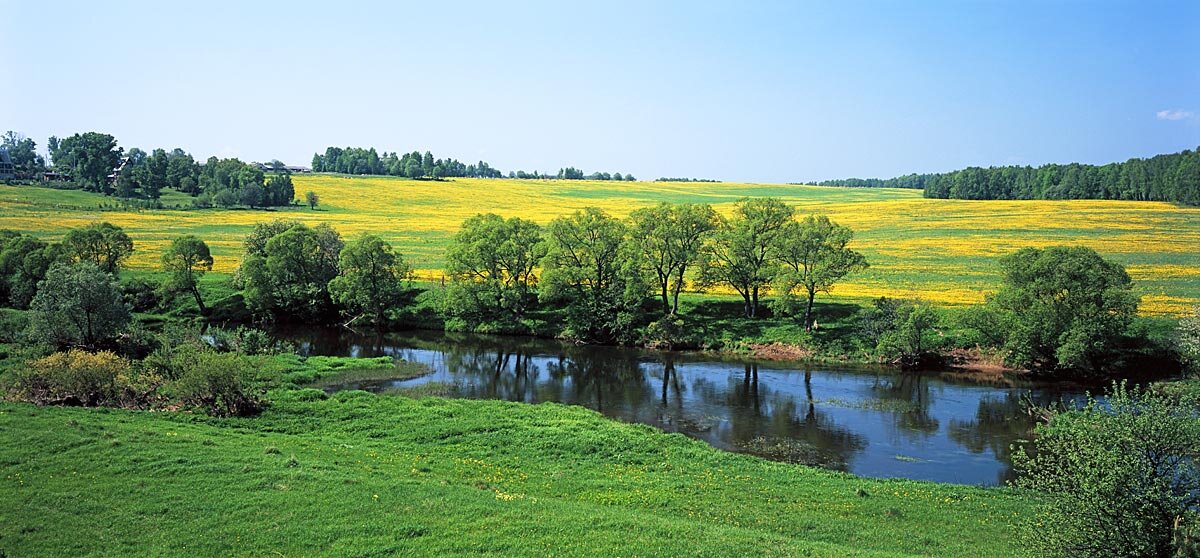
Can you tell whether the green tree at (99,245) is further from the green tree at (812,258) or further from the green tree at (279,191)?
the green tree at (279,191)

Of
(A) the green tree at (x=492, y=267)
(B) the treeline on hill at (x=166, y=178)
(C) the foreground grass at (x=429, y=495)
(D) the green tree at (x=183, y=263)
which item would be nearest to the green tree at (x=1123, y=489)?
(C) the foreground grass at (x=429, y=495)

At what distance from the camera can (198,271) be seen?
66.0m

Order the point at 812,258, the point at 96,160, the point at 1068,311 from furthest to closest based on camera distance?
the point at 96,160 < the point at 812,258 < the point at 1068,311

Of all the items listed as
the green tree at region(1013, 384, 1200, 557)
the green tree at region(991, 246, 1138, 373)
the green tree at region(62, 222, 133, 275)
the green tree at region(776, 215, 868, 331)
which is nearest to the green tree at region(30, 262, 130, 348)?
the green tree at region(62, 222, 133, 275)

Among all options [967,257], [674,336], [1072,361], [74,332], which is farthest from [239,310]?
[967,257]

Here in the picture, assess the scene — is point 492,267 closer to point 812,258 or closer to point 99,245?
point 812,258

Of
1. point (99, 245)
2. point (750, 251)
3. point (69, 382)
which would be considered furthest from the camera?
point (99, 245)

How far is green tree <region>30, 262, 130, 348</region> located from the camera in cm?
4012

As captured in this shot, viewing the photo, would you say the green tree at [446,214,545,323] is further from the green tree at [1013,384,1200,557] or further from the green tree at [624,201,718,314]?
the green tree at [1013,384,1200,557]

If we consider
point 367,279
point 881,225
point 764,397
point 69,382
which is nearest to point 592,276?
point 367,279

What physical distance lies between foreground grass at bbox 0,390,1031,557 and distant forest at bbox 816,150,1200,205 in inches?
4599

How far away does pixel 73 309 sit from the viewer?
1592 inches

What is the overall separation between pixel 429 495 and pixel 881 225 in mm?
90870

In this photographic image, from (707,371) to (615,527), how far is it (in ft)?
95.5
